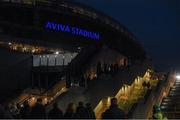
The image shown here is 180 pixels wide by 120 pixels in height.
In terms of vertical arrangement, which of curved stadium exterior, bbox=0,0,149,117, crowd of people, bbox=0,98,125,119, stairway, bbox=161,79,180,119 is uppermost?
curved stadium exterior, bbox=0,0,149,117

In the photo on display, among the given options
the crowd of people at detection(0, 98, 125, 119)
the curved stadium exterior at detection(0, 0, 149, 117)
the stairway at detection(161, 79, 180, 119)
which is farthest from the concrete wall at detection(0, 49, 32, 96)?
the crowd of people at detection(0, 98, 125, 119)

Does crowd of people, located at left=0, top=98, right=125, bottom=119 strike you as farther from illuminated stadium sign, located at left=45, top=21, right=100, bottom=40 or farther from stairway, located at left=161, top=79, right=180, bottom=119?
illuminated stadium sign, located at left=45, top=21, right=100, bottom=40

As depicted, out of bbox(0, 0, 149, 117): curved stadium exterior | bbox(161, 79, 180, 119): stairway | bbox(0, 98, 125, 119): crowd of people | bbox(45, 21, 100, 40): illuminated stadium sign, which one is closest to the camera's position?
bbox(0, 98, 125, 119): crowd of people

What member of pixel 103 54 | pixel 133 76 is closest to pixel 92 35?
pixel 103 54

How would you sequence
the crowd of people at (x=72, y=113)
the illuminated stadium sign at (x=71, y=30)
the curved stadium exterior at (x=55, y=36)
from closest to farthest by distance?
the crowd of people at (x=72, y=113) → the curved stadium exterior at (x=55, y=36) → the illuminated stadium sign at (x=71, y=30)

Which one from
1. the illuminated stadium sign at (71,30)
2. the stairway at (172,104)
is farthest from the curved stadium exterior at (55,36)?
the stairway at (172,104)

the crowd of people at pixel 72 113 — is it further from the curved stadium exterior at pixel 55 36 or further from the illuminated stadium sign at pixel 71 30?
the illuminated stadium sign at pixel 71 30

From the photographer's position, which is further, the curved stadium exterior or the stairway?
the curved stadium exterior

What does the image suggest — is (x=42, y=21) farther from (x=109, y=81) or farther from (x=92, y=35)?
(x=109, y=81)

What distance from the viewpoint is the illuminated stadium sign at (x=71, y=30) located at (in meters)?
44.1

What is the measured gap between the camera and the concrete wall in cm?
3575

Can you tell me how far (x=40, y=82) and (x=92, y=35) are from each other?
610 inches

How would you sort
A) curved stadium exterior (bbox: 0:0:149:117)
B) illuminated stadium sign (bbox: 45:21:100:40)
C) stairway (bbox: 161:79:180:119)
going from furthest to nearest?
illuminated stadium sign (bbox: 45:21:100:40) → curved stadium exterior (bbox: 0:0:149:117) → stairway (bbox: 161:79:180:119)

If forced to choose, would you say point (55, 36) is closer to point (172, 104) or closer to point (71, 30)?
point (71, 30)
